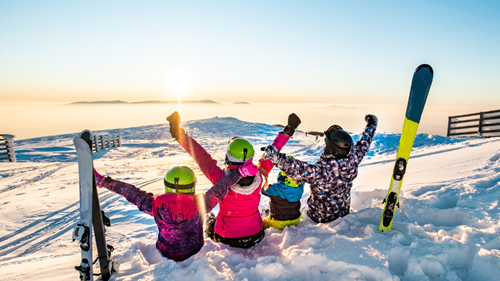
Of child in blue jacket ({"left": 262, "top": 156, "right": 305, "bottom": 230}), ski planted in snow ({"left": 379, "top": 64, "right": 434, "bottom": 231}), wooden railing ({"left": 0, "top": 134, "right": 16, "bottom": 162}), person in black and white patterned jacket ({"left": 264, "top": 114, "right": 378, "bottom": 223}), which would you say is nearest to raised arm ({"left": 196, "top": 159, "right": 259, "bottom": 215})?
person in black and white patterned jacket ({"left": 264, "top": 114, "right": 378, "bottom": 223})

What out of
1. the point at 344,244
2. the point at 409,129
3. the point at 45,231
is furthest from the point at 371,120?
the point at 45,231

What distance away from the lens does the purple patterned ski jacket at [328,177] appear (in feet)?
9.87

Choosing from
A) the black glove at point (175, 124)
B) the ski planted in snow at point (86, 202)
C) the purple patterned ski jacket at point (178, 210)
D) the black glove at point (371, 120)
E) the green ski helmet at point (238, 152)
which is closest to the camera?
the ski planted in snow at point (86, 202)

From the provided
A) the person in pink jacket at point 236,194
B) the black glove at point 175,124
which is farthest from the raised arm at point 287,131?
the black glove at point 175,124

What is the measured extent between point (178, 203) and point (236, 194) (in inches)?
29.4

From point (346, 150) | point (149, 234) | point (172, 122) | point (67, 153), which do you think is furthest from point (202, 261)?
point (67, 153)

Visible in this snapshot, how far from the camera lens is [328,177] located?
3.17 metres

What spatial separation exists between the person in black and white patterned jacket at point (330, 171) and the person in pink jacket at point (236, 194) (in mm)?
344

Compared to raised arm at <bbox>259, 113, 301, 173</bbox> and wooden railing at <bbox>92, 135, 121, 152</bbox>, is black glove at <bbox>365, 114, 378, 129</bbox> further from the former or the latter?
wooden railing at <bbox>92, 135, 121, 152</bbox>

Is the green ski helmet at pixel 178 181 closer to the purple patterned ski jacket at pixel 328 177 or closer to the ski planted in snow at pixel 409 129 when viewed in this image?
the purple patterned ski jacket at pixel 328 177

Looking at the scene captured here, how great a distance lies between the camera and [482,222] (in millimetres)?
2994

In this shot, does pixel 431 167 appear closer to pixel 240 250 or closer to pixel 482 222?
pixel 482 222

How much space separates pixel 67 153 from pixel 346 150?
19961mm

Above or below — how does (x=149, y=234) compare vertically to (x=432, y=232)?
below
